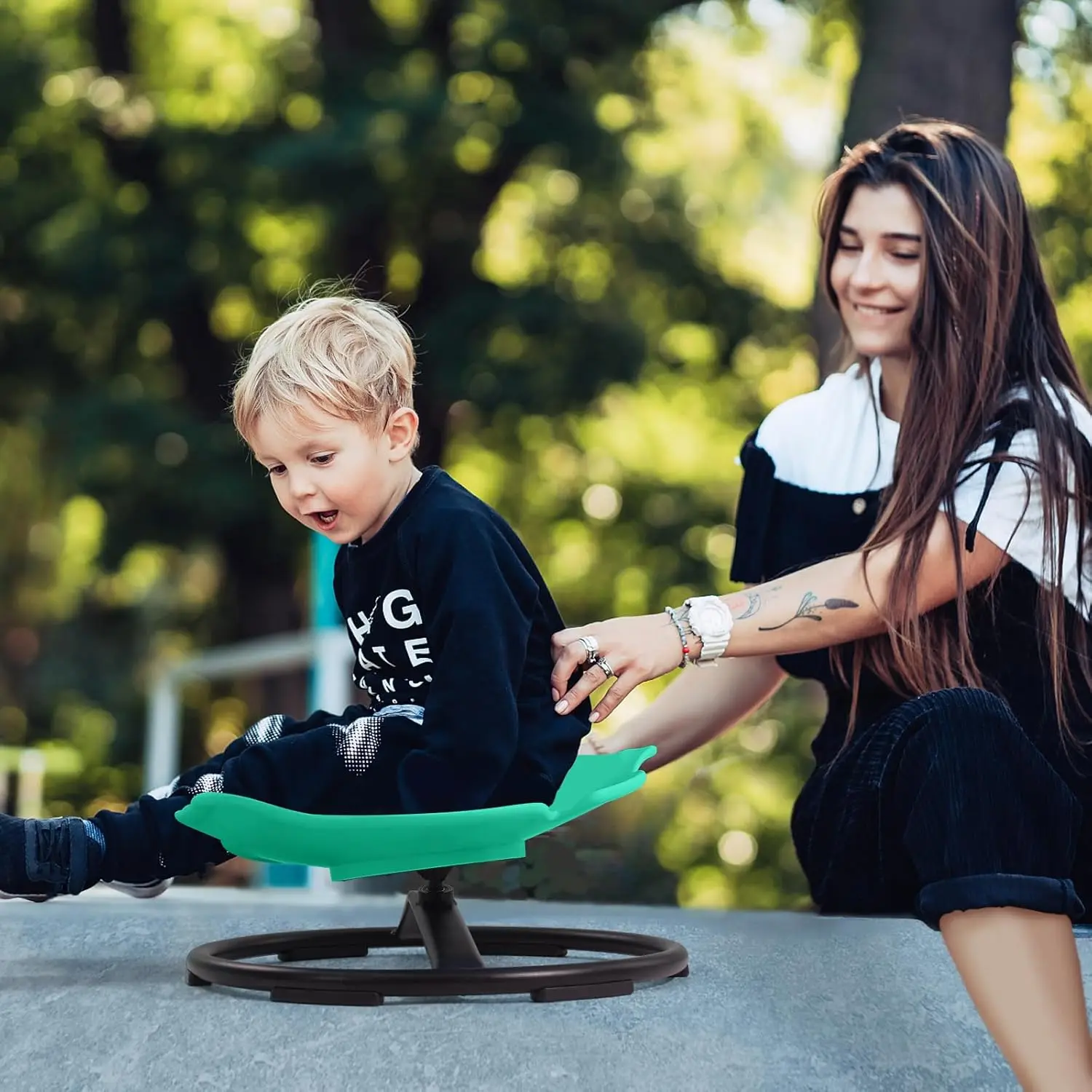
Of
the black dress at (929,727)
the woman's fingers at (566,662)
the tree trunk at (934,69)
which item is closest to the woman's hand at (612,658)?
the woman's fingers at (566,662)

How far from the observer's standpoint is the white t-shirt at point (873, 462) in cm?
204

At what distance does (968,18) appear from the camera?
17.8 ft

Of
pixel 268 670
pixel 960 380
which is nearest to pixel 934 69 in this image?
pixel 960 380

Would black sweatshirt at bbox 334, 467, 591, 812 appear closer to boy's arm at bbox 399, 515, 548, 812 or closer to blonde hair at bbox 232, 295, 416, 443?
boy's arm at bbox 399, 515, 548, 812

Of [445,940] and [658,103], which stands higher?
[658,103]

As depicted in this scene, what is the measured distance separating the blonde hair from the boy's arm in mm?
240

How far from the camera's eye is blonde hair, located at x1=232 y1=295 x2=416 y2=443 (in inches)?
75.4

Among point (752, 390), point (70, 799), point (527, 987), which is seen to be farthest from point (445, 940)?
point (70, 799)

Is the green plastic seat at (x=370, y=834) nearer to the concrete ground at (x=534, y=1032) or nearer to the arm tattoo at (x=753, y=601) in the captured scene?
the concrete ground at (x=534, y=1032)

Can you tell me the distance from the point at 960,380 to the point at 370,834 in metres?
1.01

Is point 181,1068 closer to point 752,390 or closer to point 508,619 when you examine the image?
point 508,619

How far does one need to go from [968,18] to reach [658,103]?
502cm

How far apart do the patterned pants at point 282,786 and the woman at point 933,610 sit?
0.23 meters

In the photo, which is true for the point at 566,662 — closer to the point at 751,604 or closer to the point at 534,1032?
the point at 751,604
